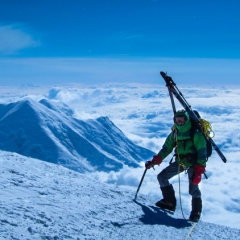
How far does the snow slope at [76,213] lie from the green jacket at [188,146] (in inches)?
56.3

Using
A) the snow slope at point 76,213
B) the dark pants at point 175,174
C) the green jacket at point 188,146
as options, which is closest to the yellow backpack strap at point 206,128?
the green jacket at point 188,146

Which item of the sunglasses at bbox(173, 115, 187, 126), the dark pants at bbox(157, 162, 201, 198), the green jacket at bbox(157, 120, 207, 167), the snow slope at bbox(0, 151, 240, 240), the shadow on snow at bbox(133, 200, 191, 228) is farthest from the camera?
the dark pants at bbox(157, 162, 201, 198)

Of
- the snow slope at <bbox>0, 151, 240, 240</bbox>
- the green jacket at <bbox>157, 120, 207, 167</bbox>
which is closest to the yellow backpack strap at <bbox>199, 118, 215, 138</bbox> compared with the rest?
the green jacket at <bbox>157, 120, 207, 167</bbox>

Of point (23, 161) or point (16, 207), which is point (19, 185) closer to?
point (16, 207)

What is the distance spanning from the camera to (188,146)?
6816 millimetres

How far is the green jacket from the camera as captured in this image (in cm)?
649

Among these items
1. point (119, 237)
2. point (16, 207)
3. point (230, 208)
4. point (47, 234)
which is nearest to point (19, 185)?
point (16, 207)

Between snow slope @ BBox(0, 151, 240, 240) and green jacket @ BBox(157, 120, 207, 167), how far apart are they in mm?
1429

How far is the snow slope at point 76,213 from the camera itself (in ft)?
15.0

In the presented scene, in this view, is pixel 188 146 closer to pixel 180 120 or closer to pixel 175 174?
pixel 180 120

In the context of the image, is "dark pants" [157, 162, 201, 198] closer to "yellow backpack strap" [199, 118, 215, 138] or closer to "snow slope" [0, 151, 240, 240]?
"snow slope" [0, 151, 240, 240]

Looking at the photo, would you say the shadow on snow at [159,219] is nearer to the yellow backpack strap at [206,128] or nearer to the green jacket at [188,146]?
the green jacket at [188,146]

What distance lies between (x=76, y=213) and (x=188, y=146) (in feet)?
10.1

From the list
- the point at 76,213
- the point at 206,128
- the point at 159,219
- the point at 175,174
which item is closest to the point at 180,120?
the point at 206,128
